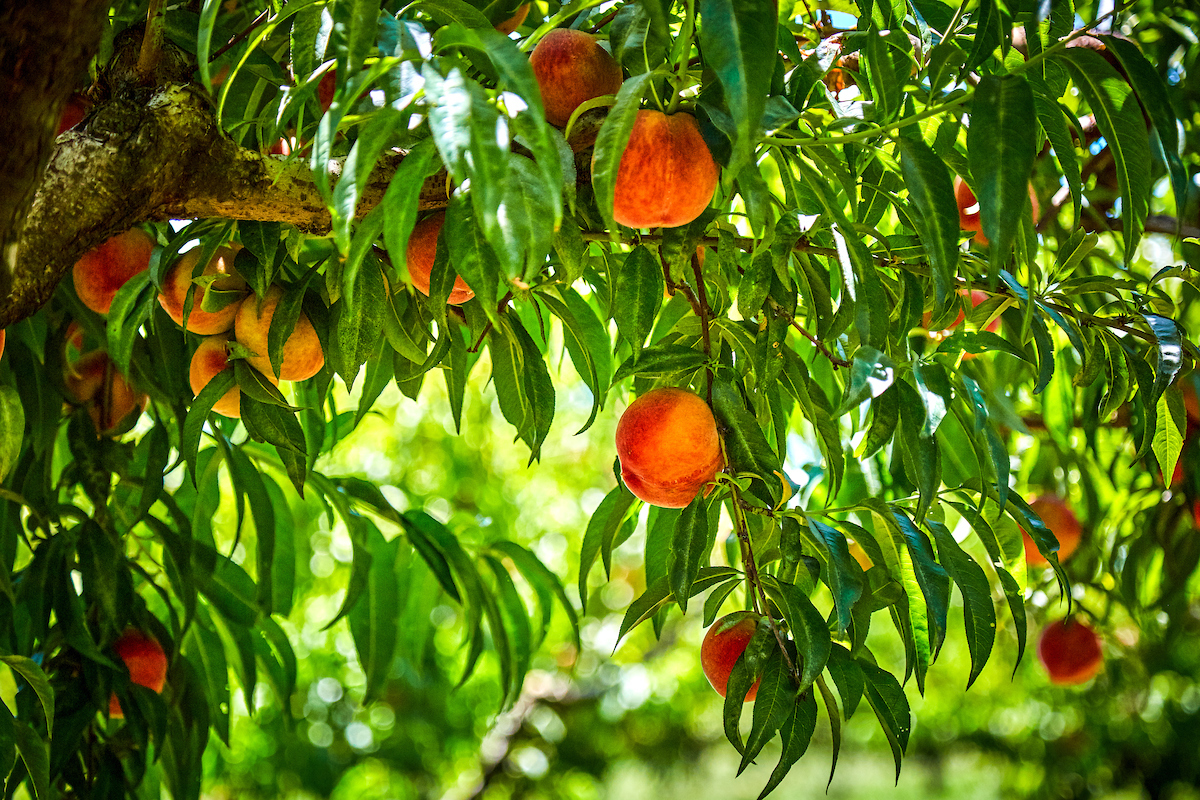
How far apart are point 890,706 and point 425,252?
1.52 ft

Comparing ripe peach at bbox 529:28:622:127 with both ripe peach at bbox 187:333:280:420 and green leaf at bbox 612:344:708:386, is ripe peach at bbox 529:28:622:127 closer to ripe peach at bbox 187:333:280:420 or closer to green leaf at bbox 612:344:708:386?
green leaf at bbox 612:344:708:386

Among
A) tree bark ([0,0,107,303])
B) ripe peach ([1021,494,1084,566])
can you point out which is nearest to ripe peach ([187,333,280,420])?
tree bark ([0,0,107,303])

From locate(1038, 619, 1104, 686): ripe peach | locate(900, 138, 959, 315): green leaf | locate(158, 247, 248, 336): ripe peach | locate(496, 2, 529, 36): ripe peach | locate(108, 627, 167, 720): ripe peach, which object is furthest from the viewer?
locate(1038, 619, 1104, 686): ripe peach

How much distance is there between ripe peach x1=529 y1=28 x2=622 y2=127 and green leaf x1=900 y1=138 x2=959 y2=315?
0.70 feet

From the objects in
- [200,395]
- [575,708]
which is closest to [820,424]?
[200,395]

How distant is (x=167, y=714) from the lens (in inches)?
40.2

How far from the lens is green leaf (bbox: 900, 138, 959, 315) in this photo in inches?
21.9

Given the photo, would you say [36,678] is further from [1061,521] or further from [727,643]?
[1061,521]

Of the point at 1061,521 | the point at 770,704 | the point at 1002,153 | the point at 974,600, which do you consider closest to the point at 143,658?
the point at 770,704

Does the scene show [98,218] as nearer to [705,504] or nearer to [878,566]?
[705,504]

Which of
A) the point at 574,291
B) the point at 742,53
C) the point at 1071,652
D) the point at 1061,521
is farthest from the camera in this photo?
the point at 1071,652

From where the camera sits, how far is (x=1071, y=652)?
6.23 ft

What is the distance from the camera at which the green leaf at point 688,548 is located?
643 millimetres

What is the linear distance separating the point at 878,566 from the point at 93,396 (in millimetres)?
865
